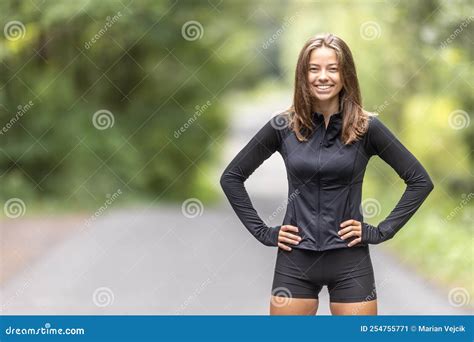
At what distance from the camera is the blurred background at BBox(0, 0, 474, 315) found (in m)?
8.98

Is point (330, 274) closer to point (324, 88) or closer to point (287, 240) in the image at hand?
point (287, 240)

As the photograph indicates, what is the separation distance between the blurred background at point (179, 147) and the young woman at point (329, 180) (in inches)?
124

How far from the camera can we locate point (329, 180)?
3322mm

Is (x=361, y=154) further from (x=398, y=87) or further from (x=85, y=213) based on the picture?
(x=85, y=213)

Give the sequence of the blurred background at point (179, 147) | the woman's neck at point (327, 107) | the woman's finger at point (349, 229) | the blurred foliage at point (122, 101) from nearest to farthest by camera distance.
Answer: the woman's finger at point (349, 229) → the woman's neck at point (327, 107) → the blurred background at point (179, 147) → the blurred foliage at point (122, 101)

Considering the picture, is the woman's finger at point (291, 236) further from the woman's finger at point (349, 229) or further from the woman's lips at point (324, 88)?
the woman's lips at point (324, 88)

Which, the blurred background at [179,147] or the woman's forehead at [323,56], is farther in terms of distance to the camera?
the blurred background at [179,147]

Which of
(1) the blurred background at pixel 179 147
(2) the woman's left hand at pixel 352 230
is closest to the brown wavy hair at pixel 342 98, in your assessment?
(2) the woman's left hand at pixel 352 230

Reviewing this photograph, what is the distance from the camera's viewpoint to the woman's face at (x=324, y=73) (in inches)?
131

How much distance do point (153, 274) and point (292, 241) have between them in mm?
6180

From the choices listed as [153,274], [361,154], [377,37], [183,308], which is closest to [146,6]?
[377,37]

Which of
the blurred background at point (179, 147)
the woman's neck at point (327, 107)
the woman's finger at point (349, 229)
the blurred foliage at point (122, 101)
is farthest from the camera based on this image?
the blurred foliage at point (122, 101)

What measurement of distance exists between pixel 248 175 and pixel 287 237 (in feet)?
1.16

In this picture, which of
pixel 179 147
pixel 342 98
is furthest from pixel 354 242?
pixel 179 147
